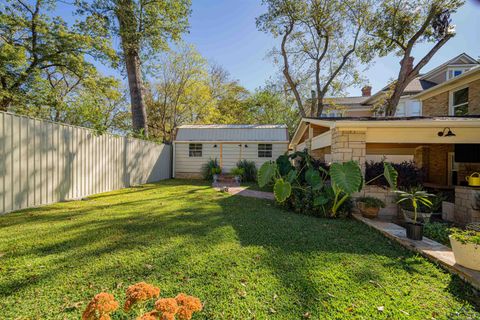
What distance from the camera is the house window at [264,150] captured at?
530 inches

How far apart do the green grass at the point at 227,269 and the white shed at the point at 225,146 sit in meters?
8.99

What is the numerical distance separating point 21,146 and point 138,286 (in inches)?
216

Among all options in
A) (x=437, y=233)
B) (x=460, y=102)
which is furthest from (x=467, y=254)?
(x=460, y=102)

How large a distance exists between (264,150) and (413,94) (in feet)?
38.8

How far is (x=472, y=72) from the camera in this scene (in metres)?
8.46

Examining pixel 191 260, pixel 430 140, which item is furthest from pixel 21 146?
pixel 430 140

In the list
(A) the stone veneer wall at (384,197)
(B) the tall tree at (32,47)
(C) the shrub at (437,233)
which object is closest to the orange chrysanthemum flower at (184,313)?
(C) the shrub at (437,233)

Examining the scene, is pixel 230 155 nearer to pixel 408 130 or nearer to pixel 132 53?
pixel 132 53

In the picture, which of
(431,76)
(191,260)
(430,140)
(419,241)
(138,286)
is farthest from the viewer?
(431,76)

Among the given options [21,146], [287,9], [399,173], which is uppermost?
[287,9]

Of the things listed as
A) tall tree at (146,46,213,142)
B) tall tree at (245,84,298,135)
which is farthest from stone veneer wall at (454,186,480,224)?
tall tree at (146,46,213,142)

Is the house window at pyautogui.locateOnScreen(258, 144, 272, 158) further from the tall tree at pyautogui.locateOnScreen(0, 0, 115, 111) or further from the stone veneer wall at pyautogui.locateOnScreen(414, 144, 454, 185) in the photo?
the tall tree at pyautogui.locateOnScreen(0, 0, 115, 111)

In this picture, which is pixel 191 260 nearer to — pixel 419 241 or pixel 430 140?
pixel 419 241

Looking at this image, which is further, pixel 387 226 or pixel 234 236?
pixel 387 226
